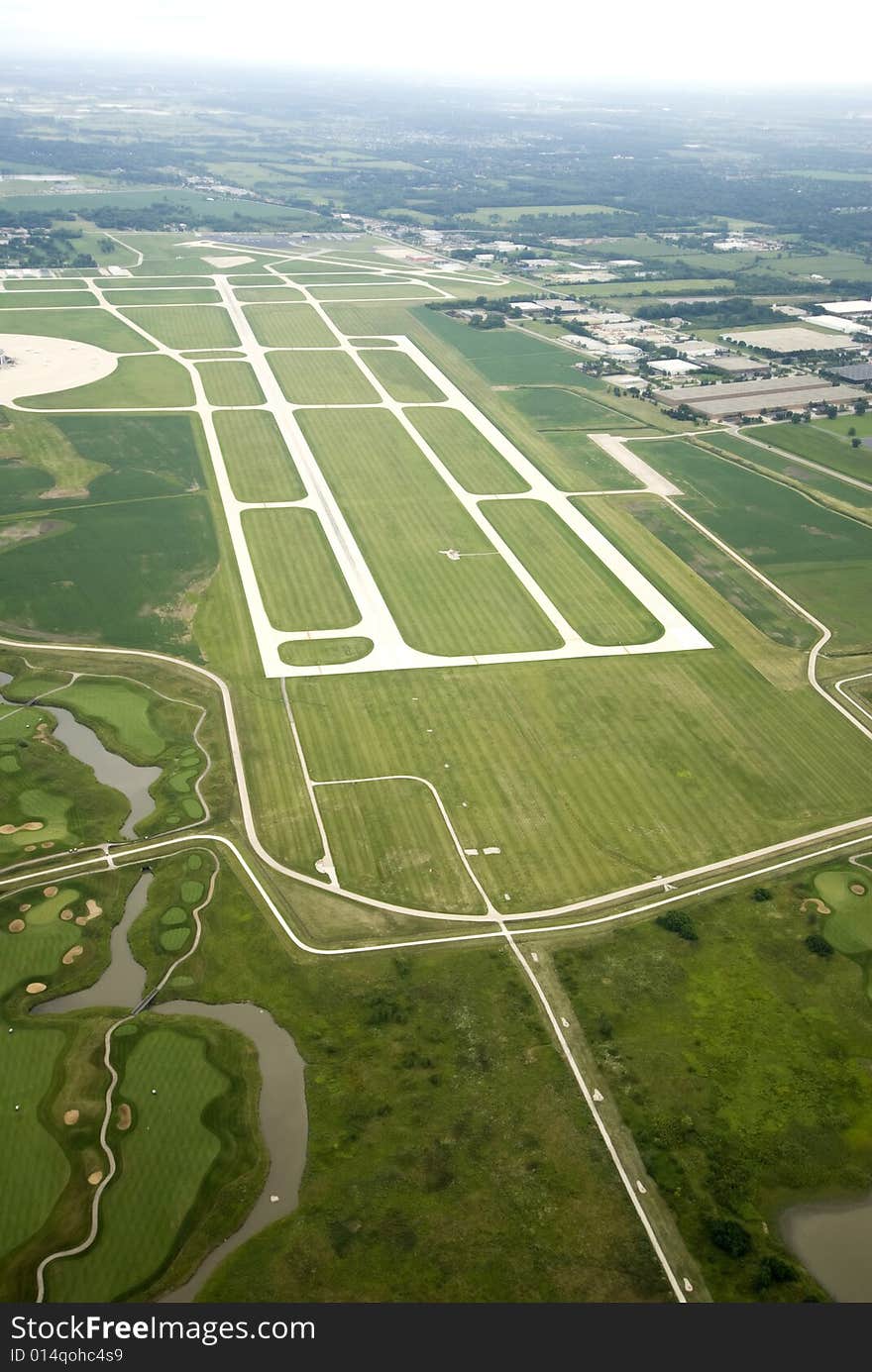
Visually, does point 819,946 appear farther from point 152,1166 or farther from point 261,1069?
point 152,1166

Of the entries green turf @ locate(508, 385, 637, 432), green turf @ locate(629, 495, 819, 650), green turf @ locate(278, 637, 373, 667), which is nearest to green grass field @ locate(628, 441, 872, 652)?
green turf @ locate(629, 495, 819, 650)

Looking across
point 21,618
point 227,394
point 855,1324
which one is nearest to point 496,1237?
point 855,1324

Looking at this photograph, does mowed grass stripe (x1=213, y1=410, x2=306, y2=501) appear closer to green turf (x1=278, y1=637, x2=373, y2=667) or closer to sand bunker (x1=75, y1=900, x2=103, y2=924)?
green turf (x1=278, y1=637, x2=373, y2=667)

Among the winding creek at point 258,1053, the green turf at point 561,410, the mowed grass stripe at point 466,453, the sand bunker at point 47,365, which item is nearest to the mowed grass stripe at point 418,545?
the mowed grass stripe at point 466,453

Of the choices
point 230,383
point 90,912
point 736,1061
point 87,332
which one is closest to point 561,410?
point 230,383

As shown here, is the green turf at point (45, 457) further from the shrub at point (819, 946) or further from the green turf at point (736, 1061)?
the shrub at point (819, 946)
